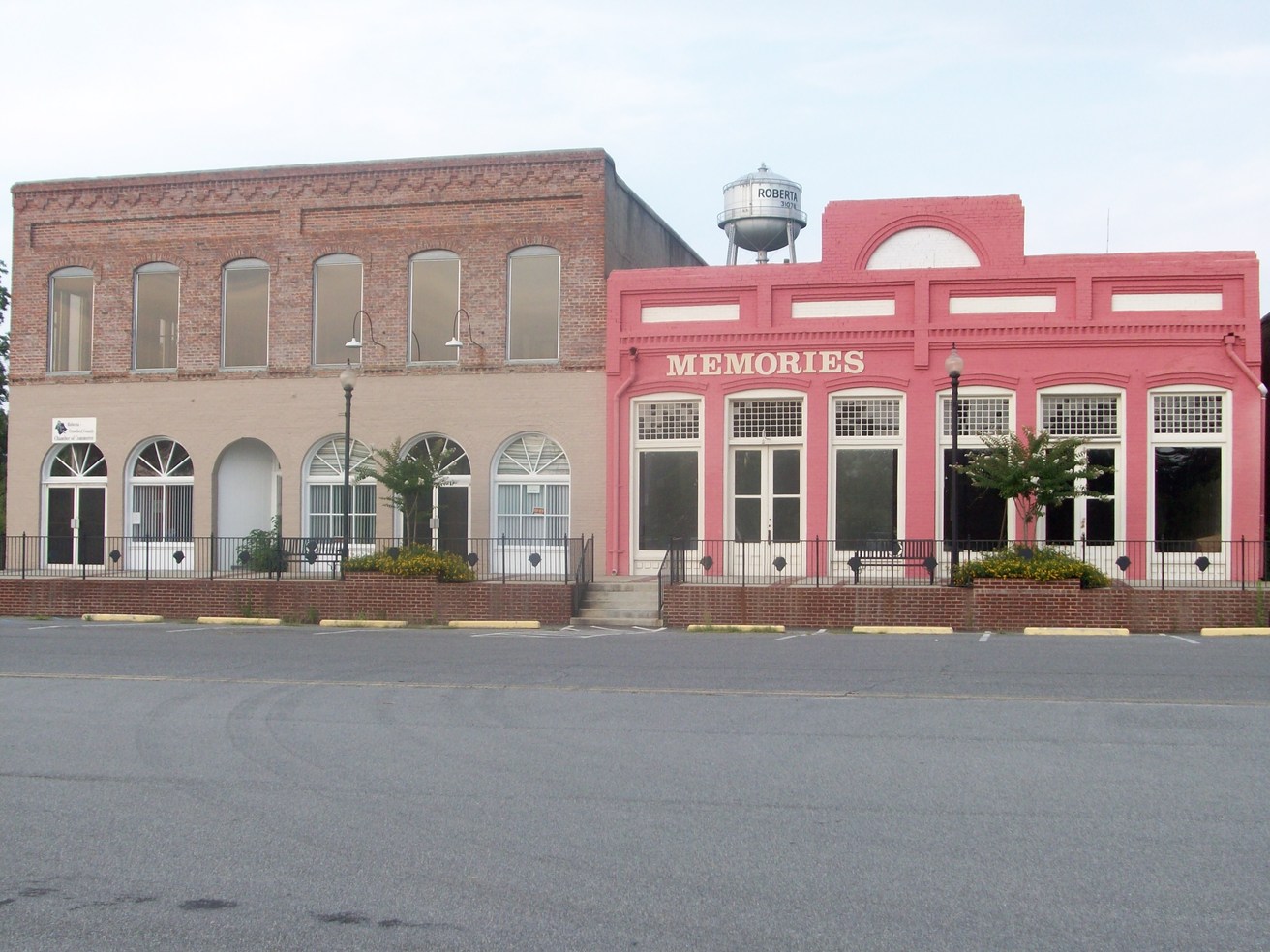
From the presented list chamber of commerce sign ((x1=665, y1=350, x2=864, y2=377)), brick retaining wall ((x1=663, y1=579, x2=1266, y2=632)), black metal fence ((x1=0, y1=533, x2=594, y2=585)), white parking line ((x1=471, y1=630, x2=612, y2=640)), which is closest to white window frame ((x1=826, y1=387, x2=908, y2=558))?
chamber of commerce sign ((x1=665, y1=350, x2=864, y2=377))

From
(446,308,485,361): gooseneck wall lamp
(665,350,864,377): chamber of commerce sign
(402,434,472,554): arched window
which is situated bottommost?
(402,434,472,554): arched window

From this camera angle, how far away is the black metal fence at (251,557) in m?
24.5

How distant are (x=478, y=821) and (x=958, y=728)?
483cm

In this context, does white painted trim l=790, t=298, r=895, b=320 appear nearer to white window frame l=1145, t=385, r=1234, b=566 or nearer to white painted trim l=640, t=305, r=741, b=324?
white painted trim l=640, t=305, r=741, b=324

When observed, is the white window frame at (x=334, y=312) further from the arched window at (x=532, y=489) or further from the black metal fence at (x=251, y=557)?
the arched window at (x=532, y=489)

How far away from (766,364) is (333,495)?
9.60 meters

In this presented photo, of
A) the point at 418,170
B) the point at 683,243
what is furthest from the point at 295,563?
the point at 683,243

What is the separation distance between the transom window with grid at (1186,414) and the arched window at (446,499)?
13.5 m

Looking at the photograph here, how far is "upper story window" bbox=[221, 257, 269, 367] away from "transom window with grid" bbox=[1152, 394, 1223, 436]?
1839 centimetres

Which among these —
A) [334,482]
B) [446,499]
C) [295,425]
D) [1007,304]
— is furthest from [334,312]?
[1007,304]

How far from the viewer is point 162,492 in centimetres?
2861

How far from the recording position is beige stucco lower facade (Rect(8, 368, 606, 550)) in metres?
26.4

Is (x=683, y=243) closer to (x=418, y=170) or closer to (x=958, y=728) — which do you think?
(x=418, y=170)

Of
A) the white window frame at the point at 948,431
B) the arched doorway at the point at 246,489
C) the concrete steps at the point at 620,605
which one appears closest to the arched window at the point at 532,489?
the concrete steps at the point at 620,605
